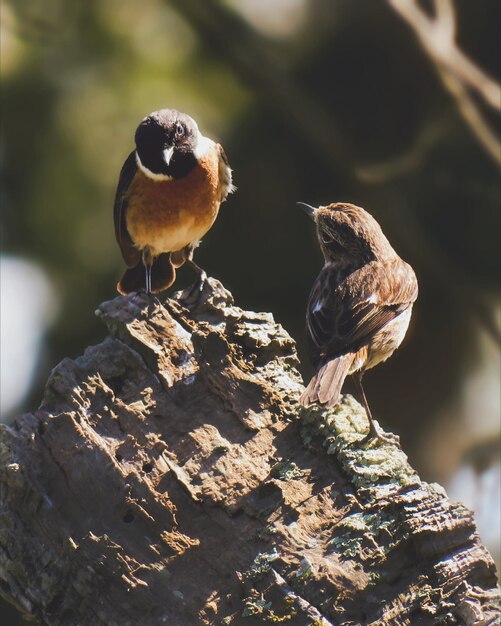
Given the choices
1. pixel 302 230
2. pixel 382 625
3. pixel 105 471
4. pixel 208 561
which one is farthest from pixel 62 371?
pixel 302 230

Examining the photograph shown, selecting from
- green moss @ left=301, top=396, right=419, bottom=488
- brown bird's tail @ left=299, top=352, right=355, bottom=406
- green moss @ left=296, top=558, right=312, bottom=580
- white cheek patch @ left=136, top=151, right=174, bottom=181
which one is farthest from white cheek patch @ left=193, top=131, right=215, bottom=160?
green moss @ left=296, top=558, right=312, bottom=580

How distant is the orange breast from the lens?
6.86 metres

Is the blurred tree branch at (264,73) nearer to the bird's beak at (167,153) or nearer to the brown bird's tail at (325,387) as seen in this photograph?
the bird's beak at (167,153)

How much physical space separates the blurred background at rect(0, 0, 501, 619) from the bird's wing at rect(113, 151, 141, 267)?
11.8 inches

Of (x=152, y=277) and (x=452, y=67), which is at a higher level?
(x=452, y=67)

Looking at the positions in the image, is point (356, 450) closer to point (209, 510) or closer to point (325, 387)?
point (325, 387)

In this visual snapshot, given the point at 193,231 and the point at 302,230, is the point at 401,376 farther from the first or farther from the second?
the point at 193,231

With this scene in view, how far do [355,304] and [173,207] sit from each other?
1.52 metres

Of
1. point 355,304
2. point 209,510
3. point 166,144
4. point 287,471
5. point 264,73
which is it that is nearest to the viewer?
point 209,510

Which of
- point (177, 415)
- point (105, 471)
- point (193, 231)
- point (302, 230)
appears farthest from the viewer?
point (302, 230)

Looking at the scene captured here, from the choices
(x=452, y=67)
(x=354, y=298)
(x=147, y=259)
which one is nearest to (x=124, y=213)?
(x=147, y=259)

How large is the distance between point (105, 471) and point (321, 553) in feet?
2.78

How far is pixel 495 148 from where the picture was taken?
23.8 ft

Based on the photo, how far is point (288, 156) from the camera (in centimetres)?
775
